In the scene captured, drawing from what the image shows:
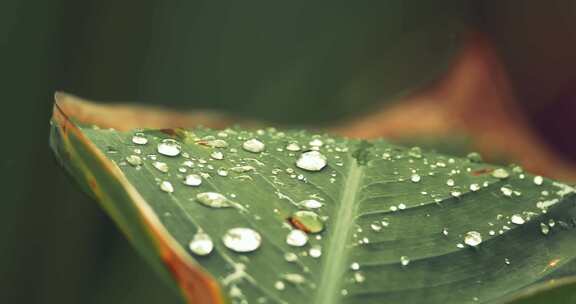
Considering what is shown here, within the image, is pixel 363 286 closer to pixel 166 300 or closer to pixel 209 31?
pixel 166 300

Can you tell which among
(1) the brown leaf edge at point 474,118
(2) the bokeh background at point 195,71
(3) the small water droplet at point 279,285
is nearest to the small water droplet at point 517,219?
(3) the small water droplet at point 279,285

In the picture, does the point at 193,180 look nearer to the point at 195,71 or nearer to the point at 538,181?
the point at 538,181

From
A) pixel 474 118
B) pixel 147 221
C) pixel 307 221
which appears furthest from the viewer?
pixel 474 118

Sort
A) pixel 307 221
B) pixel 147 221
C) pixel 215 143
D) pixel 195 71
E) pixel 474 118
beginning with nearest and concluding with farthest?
pixel 147 221, pixel 307 221, pixel 215 143, pixel 474 118, pixel 195 71

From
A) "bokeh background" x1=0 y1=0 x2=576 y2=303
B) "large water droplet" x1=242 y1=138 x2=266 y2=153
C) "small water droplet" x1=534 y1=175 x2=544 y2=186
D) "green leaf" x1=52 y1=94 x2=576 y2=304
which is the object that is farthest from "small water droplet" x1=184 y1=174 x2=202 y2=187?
"bokeh background" x1=0 y1=0 x2=576 y2=303

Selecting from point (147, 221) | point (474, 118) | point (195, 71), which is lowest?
point (147, 221)

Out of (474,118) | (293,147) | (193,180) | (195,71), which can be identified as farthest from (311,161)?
(195,71)

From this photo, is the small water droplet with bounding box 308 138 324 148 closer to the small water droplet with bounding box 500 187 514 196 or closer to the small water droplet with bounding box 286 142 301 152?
the small water droplet with bounding box 286 142 301 152

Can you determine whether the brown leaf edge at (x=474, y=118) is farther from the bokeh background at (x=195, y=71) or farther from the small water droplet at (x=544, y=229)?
the small water droplet at (x=544, y=229)
